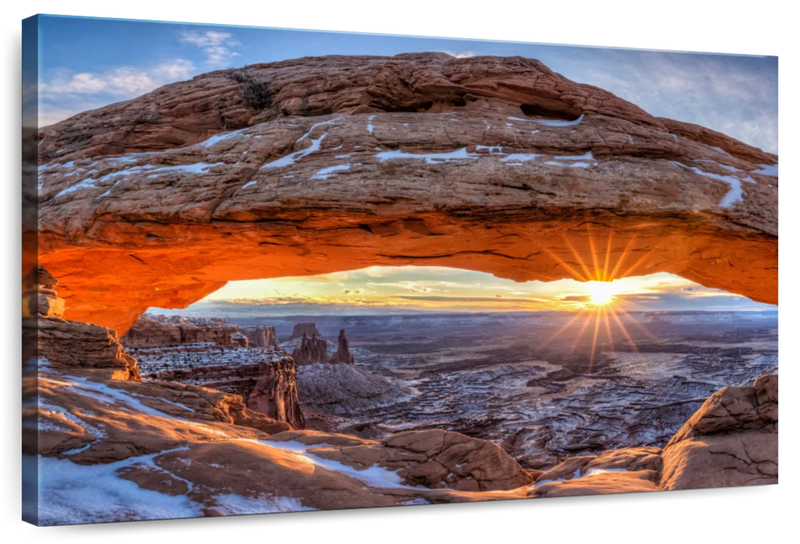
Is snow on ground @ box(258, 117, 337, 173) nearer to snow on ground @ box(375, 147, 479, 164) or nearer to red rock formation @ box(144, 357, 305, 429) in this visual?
snow on ground @ box(375, 147, 479, 164)

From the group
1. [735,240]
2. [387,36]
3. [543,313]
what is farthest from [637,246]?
[543,313]

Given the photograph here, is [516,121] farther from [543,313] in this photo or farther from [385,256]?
[543,313]

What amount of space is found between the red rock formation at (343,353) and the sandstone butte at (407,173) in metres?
33.3

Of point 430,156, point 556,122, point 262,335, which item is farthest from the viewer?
point 262,335

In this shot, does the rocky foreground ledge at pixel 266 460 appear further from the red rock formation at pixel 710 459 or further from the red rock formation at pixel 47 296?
the red rock formation at pixel 47 296

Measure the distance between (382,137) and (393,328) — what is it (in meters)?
31.9

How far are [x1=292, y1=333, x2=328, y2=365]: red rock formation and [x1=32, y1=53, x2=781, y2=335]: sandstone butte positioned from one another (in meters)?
33.8

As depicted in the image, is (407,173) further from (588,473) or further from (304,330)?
(304,330)

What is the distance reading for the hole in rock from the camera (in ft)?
70.7

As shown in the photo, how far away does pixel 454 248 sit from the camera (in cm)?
1157

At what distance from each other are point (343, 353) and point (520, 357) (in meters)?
14.6

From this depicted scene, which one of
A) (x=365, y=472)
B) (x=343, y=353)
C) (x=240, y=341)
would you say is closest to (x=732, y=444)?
(x=365, y=472)

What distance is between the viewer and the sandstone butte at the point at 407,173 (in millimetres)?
9859

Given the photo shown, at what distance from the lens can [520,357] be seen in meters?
43.3
